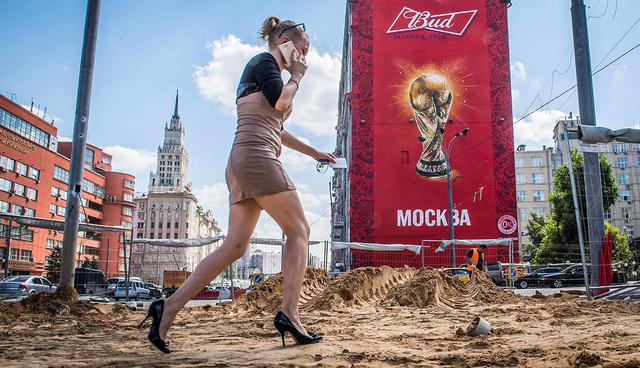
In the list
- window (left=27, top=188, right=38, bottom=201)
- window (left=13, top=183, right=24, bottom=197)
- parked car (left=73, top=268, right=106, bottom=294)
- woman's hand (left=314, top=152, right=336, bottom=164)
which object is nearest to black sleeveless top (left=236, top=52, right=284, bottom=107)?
woman's hand (left=314, top=152, right=336, bottom=164)

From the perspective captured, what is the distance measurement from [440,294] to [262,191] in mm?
5440

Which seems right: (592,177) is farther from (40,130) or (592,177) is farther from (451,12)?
(40,130)

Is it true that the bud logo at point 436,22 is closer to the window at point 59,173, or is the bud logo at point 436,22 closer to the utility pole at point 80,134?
the utility pole at point 80,134

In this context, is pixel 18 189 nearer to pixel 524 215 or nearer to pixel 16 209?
pixel 16 209

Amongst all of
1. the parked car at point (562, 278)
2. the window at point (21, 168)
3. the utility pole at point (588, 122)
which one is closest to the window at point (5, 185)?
the window at point (21, 168)

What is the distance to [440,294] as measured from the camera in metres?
7.88

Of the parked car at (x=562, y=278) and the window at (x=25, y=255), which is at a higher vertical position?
the window at (x=25, y=255)

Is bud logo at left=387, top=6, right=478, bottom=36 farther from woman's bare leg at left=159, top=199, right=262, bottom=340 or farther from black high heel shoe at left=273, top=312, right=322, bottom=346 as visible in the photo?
black high heel shoe at left=273, top=312, right=322, bottom=346

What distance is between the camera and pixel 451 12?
37250 mm

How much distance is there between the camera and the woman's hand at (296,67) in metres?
3.42

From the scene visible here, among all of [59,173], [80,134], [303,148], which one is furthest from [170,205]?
[303,148]

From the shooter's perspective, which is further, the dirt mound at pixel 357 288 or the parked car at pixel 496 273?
the parked car at pixel 496 273

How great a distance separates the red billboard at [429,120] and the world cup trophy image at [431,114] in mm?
70

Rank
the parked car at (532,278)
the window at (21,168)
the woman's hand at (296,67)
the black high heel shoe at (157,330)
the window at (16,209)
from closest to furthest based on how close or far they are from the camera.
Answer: the black high heel shoe at (157,330) → the woman's hand at (296,67) → the parked car at (532,278) → the window at (16,209) → the window at (21,168)
